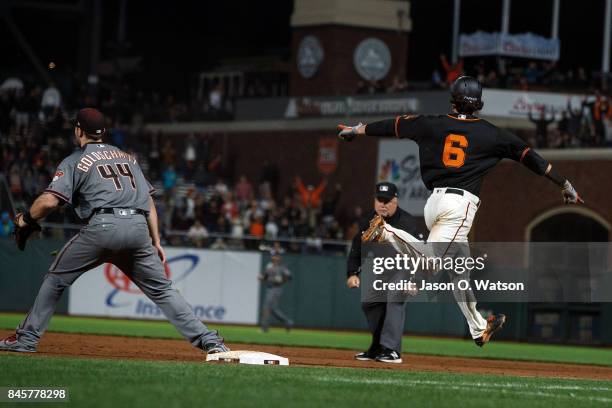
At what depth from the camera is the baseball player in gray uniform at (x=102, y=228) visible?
35.2 ft

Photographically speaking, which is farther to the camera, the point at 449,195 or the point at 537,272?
the point at 537,272

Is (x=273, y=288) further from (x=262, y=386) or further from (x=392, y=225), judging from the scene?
(x=262, y=386)

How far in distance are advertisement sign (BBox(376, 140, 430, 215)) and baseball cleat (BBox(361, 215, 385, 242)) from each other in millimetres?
20962

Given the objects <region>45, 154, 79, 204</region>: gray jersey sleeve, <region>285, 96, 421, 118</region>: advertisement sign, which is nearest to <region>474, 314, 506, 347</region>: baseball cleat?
<region>45, 154, 79, 204</region>: gray jersey sleeve

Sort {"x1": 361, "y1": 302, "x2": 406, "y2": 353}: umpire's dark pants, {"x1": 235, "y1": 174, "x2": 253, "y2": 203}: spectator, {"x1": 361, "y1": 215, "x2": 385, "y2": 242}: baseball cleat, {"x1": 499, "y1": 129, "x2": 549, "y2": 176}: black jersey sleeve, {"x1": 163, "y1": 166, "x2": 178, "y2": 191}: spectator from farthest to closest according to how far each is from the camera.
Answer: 1. {"x1": 235, "y1": 174, "x2": 253, "y2": 203}: spectator
2. {"x1": 163, "y1": 166, "x2": 178, "y2": 191}: spectator
3. {"x1": 361, "y1": 302, "x2": 406, "y2": 353}: umpire's dark pants
4. {"x1": 361, "y1": 215, "x2": 385, "y2": 242}: baseball cleat
5. {"x1": 499, "y1": 129, "x2": 549, "y2": 176}: black jersey sleeve

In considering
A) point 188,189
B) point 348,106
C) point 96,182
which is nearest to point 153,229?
point 96,182

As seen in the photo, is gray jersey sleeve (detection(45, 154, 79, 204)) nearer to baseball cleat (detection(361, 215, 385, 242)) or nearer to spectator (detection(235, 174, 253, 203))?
baseball cleat (detection(361, 215, 385, 242))

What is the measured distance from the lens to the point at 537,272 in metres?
16.5

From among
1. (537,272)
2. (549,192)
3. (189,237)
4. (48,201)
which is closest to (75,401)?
(48,201)

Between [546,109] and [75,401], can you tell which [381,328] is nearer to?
[75,401]

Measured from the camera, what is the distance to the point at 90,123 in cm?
1096

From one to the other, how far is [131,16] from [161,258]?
4713cm

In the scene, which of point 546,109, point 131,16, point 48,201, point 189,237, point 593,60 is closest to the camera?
point 48,201

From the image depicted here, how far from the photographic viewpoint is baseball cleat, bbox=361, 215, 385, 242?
13461 millimetres
